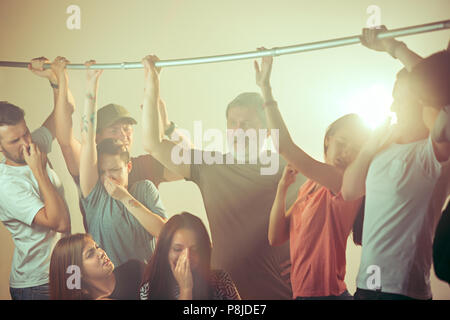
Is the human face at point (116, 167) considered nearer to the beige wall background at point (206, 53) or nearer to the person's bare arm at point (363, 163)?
the beige wall background at point (206, 53)

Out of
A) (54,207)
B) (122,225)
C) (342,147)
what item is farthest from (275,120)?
(54,207)

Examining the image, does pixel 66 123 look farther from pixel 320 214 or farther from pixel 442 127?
pixel 442 127

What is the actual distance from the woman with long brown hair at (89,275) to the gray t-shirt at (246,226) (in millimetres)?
440

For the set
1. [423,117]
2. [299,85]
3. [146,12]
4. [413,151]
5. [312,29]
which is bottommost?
[413,151]

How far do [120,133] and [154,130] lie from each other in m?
0.22

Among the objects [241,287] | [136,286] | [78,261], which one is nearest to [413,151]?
[241,287]

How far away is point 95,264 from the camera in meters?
2.33

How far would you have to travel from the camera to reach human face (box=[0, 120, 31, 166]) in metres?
2.48

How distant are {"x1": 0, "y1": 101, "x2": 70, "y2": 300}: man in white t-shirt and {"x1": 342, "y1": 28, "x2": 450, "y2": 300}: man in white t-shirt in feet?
4.87

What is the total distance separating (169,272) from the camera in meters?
2.18

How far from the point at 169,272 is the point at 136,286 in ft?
0.74

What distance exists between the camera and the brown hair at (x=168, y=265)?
2.16 m
